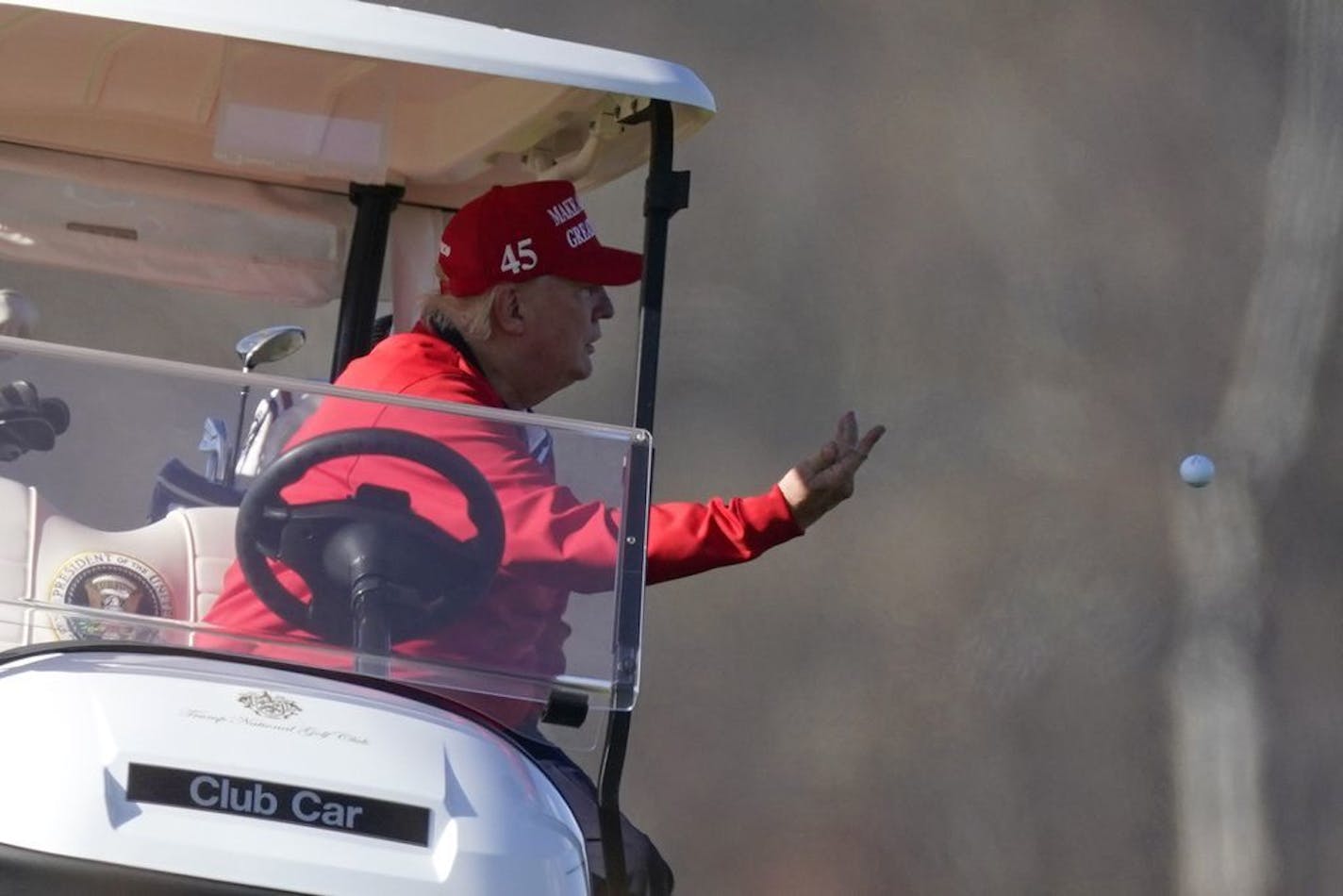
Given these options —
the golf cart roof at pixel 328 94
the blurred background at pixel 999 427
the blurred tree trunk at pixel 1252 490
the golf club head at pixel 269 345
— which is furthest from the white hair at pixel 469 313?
the blurred tree trunk at pixel 1252 490

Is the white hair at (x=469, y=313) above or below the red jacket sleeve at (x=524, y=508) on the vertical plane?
above

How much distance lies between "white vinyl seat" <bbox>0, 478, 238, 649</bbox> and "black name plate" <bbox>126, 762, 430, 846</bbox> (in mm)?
245

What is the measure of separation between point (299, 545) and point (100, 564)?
7.6 inches

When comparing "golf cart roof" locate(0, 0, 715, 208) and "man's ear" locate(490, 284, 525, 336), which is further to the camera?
"man's ear" locate(490, 284, 525, 336)

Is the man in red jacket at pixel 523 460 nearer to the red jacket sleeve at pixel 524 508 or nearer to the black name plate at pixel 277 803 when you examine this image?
the red jacket sleeve at pixel 524 508

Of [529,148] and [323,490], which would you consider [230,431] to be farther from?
[529,148]

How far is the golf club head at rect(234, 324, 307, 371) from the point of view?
310cm

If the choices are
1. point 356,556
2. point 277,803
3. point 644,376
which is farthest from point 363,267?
point 277,803

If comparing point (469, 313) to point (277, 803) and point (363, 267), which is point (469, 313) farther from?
point (277, 803)

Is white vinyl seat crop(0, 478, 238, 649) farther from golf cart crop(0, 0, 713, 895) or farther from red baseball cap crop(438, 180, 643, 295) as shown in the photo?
red baseball cap crop(438, 180, 643, 295)

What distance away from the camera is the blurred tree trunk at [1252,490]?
6348mm

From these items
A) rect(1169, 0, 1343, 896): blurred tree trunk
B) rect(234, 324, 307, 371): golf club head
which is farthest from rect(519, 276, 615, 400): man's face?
rect(1169, 0, 1343, 896): blurred tree trunk

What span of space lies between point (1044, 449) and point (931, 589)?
0.56 m

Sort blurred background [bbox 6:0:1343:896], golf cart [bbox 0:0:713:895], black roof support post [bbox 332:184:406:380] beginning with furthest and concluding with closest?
blurred background [bbox 6:0:1343:896], black roof support post [bbox 332:184:406:380], golf cart [bbox 0:0:713:895]
